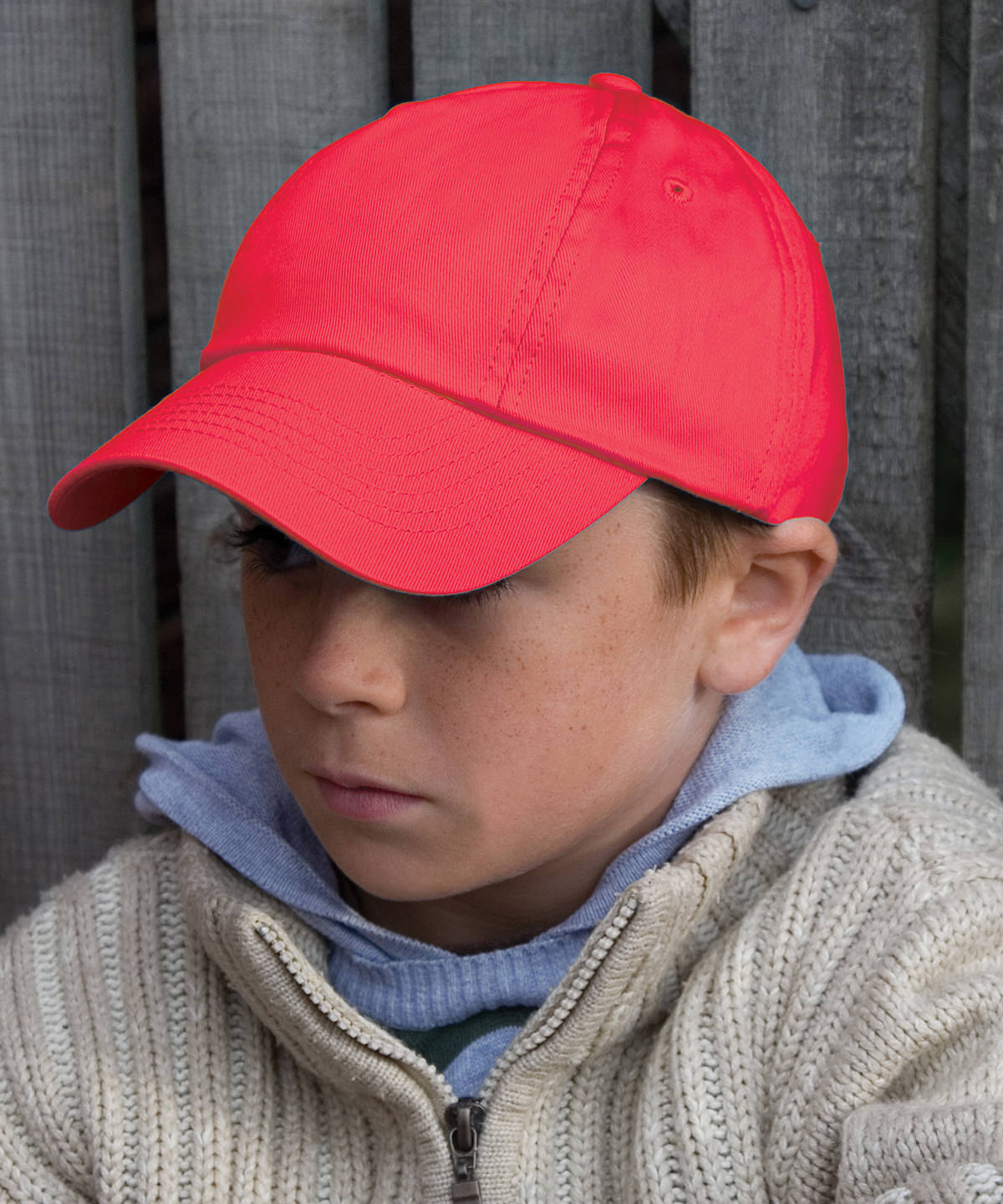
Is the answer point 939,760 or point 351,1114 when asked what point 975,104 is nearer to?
point 939,760

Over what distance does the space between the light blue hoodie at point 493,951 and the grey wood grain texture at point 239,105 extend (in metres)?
0.71

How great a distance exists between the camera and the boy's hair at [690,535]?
1.27m

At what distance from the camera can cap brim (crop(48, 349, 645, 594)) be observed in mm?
1138

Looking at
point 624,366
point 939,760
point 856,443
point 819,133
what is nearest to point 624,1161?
point 939,760

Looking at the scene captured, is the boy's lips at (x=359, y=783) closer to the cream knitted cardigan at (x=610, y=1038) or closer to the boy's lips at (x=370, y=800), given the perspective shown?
the boy's lips at (x=370, y=800)

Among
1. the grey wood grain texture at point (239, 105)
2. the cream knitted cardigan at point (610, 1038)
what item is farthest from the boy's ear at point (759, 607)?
the grey wood grain texture at point (239, 105)

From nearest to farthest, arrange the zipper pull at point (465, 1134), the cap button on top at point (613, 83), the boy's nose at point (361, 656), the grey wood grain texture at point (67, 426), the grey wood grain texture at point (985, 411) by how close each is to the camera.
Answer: the boy's nose at point (361, 656) → the zipper pull at point (465, 1134) → the cap button on top at point (613, 83) → the grey wood grain texture at point (985, 411) → the grey wood grain texture at point (67, 426)

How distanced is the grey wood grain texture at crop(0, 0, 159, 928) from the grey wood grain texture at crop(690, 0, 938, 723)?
0.81m

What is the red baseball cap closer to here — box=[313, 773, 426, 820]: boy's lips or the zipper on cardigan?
box=[313, 773, 426, 820]: boy's lips

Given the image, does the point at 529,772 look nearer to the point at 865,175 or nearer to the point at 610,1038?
the point at 610,1038

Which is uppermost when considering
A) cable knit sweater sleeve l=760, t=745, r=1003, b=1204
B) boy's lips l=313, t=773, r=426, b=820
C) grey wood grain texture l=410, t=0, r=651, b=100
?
grey wood grain texture l=410, t=0, r=651, b=100

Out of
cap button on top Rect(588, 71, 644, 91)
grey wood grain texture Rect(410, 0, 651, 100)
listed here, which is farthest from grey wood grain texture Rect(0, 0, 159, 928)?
cap button on top Rect(588, 71, 644, 91)

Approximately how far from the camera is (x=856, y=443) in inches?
70.2

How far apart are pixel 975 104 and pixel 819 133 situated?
0.60 feet
